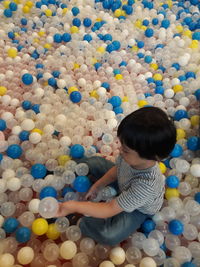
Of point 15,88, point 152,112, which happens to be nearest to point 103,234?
point 152,112

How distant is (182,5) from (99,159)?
4.06 ft

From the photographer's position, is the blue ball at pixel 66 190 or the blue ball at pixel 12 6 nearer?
the blue ball at pixel 66 190

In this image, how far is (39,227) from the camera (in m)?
0.86

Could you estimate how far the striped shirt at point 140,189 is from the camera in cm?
78

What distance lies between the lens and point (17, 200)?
3.17ft

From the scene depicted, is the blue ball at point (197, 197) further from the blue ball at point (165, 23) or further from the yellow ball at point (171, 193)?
the blue ball at point (165, 23)

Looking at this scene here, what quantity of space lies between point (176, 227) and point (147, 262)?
0.14m

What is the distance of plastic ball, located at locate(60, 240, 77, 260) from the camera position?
2.70 ft

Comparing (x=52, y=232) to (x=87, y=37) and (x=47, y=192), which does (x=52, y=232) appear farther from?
(x=87, y=37)

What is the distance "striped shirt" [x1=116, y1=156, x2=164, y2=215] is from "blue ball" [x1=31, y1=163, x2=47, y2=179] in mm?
294

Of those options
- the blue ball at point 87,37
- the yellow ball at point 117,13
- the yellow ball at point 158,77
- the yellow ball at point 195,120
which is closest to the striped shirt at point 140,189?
the yellow ball at point 195,120

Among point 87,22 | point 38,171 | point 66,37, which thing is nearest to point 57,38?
point 66,37

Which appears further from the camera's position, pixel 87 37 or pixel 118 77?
pixel 87 37

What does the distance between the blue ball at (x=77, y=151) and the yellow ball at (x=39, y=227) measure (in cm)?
26
